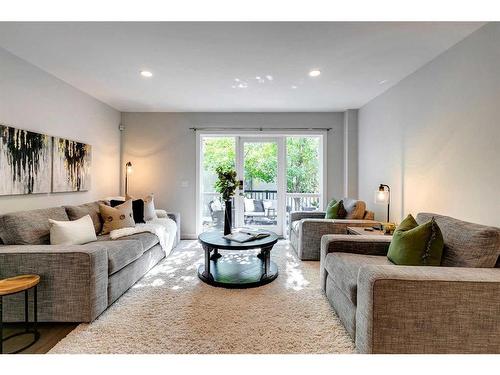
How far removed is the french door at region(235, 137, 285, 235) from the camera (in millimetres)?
5008

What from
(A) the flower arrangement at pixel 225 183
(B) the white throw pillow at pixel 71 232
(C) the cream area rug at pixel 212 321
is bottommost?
(C) the cream area rug at pixel 212 321

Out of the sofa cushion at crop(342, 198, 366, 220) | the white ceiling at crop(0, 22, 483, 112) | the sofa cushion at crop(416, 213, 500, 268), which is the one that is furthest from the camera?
the sofa cushion at crop(342, 198, 366, 220)

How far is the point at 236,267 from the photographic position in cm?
325

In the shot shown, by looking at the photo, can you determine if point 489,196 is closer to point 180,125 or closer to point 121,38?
point 121,38

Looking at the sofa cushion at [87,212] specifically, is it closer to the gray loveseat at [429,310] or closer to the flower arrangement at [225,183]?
the flower arrangement at [225,183]

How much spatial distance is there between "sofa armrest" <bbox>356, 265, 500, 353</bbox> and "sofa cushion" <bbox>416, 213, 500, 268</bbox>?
21cm

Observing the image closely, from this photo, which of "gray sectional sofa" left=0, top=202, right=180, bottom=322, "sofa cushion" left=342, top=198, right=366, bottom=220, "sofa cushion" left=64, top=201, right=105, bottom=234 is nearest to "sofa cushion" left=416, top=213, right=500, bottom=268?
"sofa cushion" left=342, top=198, right=366, bottom=220

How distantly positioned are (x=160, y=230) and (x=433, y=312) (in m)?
3.05

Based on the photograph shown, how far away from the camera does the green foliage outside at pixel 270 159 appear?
502 cm

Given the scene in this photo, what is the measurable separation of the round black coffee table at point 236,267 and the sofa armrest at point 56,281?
113 cm

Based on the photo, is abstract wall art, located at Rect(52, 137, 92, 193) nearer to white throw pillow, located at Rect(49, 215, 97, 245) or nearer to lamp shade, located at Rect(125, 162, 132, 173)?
lamp shade, located at Rect(125, 162, 132, 173)

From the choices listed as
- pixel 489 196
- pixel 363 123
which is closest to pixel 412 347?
pixel 489 196

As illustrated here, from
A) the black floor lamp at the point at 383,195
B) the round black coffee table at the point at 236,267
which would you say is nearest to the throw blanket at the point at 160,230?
the round black coffee table at the point at 236,267

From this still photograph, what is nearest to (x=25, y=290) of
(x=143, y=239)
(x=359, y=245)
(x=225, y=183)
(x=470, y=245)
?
(x=143, y=239)
